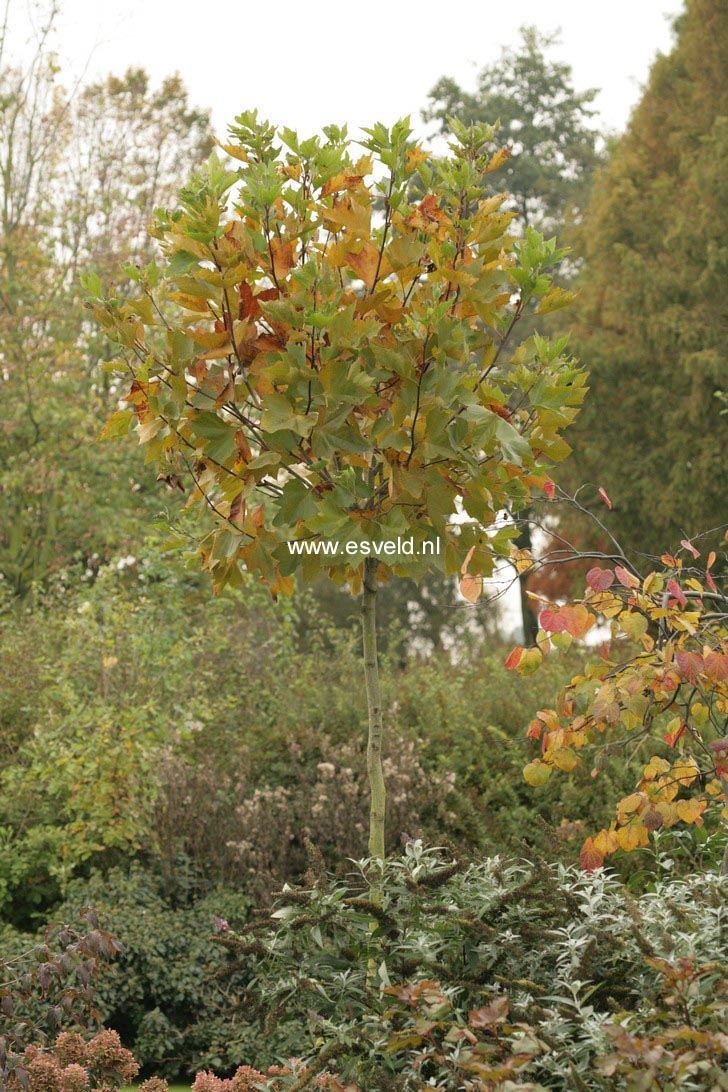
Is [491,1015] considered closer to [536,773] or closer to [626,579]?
[536,773]

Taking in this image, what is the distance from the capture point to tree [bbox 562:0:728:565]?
13852 mm

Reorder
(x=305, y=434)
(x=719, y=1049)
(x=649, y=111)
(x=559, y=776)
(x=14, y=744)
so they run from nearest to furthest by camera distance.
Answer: (x=719, y=1049), (x=305, y=434), (x=559, y=776), (x=14, y=744), (x=649, y=111)

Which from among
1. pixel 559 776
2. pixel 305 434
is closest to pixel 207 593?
pixel 559 776

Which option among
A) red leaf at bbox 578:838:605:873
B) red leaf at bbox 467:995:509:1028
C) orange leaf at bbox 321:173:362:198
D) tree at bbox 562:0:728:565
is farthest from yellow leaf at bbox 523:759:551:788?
tree at bbox 562:0:728:565

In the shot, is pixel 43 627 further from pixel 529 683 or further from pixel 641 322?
pixel 641 322

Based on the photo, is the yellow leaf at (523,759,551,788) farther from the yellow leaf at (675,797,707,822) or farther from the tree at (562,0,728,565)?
the tree at (562,0,728,565)

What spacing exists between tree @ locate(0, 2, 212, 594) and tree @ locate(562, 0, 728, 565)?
5994 millimetres

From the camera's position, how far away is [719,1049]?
6.85ft

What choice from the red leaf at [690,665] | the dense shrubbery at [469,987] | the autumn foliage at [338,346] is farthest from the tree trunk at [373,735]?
the red leaf at [690,665]

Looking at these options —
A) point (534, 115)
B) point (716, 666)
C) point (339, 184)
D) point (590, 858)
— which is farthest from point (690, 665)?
point (534, 115)

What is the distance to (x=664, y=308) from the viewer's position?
14547 mm

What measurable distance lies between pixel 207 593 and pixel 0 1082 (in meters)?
7.24

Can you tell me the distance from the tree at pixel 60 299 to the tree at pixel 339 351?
349 inches

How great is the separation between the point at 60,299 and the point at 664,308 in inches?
300
